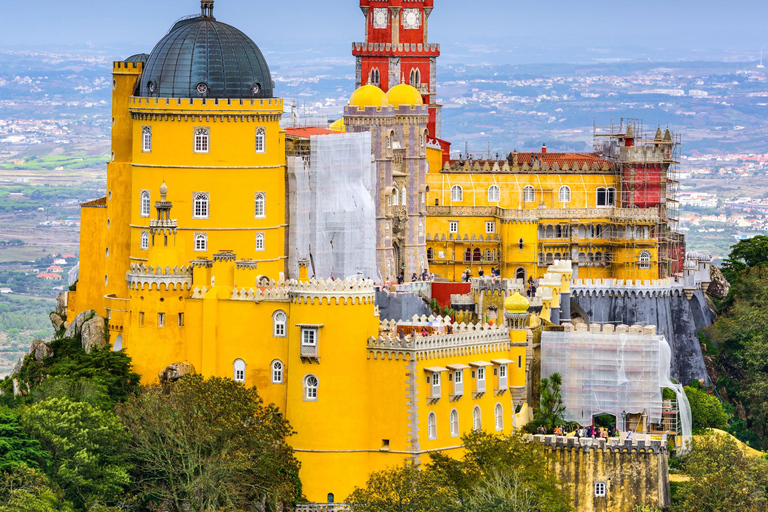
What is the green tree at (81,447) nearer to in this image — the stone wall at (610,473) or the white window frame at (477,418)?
the white window frame at (477,418)

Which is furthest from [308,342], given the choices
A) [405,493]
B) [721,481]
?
[721,481]

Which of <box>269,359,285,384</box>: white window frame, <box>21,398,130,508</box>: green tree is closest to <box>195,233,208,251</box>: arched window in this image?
<box>269,359,285,384</box>: white window frame

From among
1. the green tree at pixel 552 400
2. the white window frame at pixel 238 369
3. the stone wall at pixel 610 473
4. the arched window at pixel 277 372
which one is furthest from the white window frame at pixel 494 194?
the white window frame at pixel 238 369

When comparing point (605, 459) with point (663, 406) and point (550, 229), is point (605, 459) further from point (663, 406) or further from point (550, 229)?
point (550, 229)

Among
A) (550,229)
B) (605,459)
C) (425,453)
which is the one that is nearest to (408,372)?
(425,453)

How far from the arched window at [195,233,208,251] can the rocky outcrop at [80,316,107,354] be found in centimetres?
726

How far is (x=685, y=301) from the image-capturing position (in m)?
136

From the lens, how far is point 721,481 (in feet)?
342

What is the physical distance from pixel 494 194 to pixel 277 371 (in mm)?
37709

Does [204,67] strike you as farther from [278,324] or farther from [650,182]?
[650,182]

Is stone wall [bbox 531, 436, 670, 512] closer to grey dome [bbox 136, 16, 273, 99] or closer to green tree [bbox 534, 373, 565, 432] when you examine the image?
green tree [bbox 534, 373, 565, 432]

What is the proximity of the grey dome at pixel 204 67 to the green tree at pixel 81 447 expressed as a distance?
2241 centimetres

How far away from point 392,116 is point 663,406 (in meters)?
25.5

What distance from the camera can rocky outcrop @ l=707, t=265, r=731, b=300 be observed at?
146 meters
